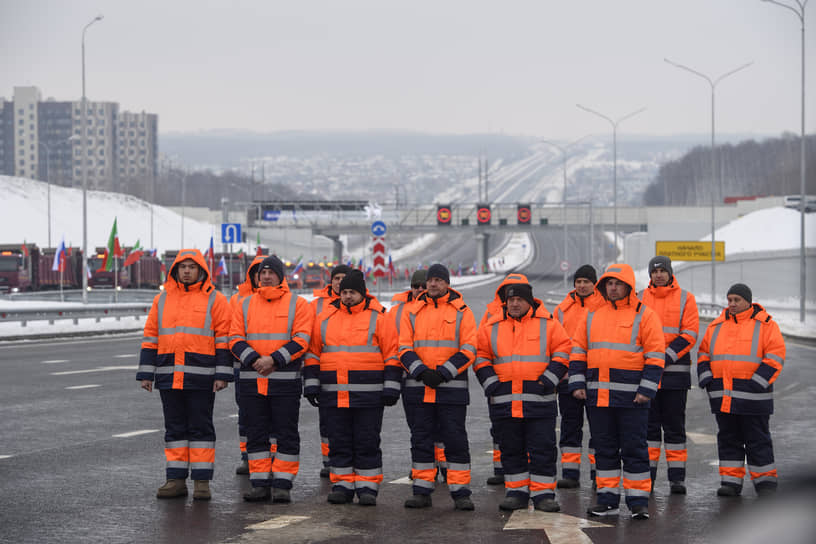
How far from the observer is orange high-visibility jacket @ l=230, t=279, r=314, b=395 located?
30.6ft

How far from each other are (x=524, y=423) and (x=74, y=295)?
48403 millimetres

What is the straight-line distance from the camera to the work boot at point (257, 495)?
934cm

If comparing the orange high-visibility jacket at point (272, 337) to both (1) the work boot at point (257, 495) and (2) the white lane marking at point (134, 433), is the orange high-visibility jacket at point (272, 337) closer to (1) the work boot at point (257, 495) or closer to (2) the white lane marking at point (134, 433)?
(1) the work boot at point (257, 495)

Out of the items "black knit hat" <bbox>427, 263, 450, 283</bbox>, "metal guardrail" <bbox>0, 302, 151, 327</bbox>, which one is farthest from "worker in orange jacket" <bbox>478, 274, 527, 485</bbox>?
"metal guardrail" <bbox>0, 302, 151, 327</bbox>

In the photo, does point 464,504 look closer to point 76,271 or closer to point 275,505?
point 275,505

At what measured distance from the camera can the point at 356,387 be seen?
923 centimetres

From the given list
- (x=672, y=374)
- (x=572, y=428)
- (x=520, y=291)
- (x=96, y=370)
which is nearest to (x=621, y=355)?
(x=520, y=291)

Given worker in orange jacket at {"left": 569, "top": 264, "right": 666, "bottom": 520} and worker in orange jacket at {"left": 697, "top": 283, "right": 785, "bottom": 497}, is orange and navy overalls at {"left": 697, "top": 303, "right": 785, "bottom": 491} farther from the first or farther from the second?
worker in orange jacket at {"left": 569, "top": 264, "right": 666, "bottom": 520}

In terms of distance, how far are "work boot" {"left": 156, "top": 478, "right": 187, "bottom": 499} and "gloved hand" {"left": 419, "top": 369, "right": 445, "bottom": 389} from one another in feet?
7.11

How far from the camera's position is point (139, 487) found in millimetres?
9914

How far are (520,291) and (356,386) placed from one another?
1.47 meters

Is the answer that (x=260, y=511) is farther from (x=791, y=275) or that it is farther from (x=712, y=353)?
(x=791, y=275)

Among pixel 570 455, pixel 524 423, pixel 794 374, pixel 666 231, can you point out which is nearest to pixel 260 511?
pixel 524 423

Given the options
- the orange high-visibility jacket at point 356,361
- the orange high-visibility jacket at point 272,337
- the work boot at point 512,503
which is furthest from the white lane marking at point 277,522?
the work boot at point 512,503
